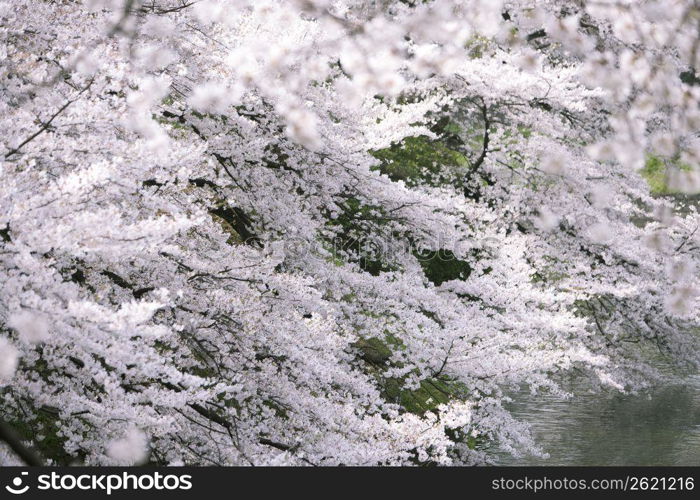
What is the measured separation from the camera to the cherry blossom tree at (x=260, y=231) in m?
3.69

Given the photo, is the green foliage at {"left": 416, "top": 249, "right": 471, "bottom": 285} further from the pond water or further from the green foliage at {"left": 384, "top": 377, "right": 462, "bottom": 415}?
the pond water

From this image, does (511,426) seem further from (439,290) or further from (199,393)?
(199,393)

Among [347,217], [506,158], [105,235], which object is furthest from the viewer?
[506,158]

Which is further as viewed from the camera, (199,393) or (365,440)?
(365,440)

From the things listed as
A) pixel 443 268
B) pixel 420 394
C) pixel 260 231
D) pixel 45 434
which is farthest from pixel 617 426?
pixel 45 434

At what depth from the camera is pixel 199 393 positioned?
13.9 ft

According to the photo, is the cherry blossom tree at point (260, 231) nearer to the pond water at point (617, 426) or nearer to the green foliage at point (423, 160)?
the green foliage at point (423, 160)

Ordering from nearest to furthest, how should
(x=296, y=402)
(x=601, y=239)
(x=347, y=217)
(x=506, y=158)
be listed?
(x=296, y=402) < (x=347, y=217) < (x=601, y=239) < (x=506, y=158)

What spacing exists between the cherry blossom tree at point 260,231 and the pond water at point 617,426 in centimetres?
86

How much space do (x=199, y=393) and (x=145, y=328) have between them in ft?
2.76

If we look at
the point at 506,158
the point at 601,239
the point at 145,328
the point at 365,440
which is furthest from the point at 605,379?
the point at 145,328

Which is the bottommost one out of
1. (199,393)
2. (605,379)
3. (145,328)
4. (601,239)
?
(605,379)

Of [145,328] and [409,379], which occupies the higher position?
[145,328]
